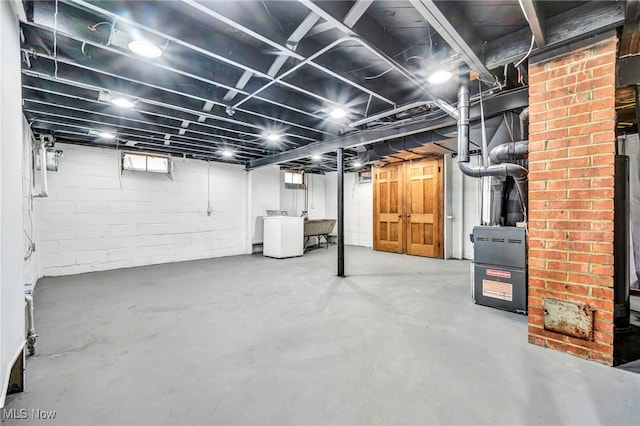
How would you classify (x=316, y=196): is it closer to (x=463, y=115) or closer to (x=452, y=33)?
(x=463, y=115)

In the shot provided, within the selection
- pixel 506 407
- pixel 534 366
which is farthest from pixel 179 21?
pixel 534 366

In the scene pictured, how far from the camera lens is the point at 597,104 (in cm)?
185

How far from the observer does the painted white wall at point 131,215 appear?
466cm

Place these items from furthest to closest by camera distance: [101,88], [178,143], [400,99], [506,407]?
[178,143]
[400,99]
[101,88]
[506,407]

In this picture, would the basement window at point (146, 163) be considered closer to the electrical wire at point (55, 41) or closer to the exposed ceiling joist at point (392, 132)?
the exposed ceiling joist at point (392, 132)

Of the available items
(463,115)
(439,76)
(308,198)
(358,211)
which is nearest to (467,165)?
(463,115)

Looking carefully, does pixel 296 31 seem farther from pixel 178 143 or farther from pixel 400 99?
pixel 178 143

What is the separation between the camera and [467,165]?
286cm

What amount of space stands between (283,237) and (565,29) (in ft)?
17.2

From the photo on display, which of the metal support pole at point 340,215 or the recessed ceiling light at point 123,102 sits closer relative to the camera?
the recessed ceiling light at point 123,102

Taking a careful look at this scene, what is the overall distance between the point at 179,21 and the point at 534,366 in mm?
3395

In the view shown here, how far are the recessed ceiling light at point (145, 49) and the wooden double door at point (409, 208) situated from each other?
537cm

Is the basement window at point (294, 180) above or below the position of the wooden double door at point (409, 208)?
above
